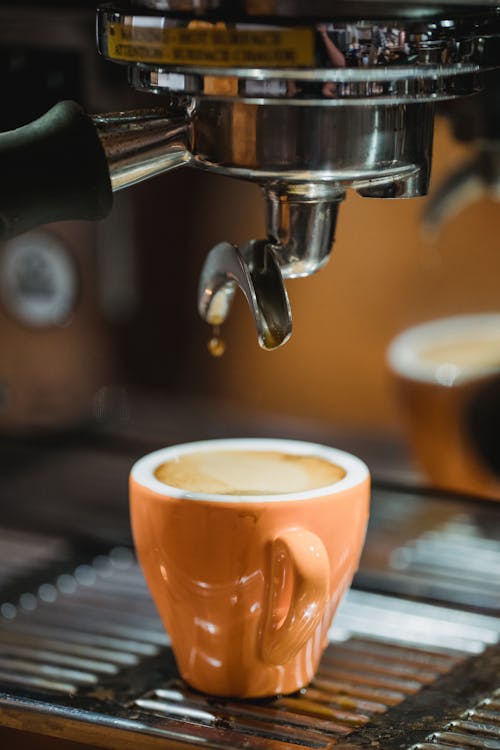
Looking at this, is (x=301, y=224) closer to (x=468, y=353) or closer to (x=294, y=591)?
(x=294, y=591)

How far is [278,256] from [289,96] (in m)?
0.08

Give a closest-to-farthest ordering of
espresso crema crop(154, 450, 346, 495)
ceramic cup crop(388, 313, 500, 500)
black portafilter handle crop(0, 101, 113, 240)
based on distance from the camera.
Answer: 1. black portafilter handle crop(0, 101, 113, 240)
2. espresso crema crop(154, 450, 346, 495)
3. ceramic cup crop(388, 313, 500, 500)

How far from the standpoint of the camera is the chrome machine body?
1.51ft

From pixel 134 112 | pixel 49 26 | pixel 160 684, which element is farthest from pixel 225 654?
pixel 49 26

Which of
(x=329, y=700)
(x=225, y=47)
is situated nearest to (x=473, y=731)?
(x=329, y=700)

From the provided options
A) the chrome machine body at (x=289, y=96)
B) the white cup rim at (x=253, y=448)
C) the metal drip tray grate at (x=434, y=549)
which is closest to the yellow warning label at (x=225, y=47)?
the chrome machine body at (x=289, y=96)

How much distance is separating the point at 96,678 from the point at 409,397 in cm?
33

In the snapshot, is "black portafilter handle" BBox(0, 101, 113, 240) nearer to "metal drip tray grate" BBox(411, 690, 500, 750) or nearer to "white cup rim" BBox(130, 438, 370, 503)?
"white cup rim" BBox(130, 438, 370, 503)

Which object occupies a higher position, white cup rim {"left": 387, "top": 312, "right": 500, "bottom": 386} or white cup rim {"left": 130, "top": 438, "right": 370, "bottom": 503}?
white cup rim {"left": 130, "top": 438, "right": 370, "bottom": 503}

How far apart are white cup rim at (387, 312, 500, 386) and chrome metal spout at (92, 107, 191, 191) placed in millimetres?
344

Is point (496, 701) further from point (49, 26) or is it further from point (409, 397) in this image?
point (49, 26)

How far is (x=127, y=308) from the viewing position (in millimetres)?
953

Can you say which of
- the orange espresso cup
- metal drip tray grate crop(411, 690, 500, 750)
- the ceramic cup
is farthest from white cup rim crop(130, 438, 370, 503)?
the ceramic cup

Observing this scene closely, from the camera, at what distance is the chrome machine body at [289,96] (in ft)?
1.51
